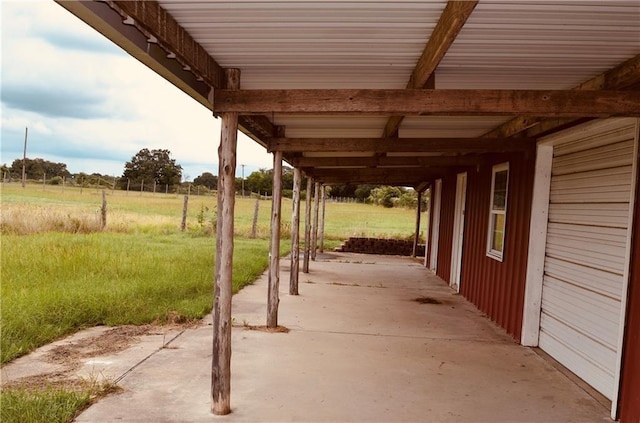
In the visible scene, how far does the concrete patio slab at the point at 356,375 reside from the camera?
11.7ft

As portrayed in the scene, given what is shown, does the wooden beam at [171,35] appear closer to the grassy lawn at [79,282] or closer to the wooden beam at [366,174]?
the grassy lawn at [79,282]

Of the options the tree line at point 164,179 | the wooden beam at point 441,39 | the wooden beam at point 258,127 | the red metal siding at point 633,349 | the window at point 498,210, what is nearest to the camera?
the wooden beam at point 441,39

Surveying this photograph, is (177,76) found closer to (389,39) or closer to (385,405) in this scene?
(389,39)

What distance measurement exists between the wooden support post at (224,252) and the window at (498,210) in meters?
4.37

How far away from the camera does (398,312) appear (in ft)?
23.2

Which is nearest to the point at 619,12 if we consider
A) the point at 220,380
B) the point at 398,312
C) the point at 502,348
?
the point at 220,380

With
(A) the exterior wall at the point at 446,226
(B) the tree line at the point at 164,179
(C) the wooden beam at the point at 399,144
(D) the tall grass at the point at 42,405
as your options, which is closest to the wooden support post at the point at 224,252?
(D) the tall grass at the point at 42,405

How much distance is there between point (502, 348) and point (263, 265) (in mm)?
6422

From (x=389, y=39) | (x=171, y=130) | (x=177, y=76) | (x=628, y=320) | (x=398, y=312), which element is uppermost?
(x=171, y=130)

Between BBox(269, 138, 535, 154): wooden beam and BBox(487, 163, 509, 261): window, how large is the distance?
1.05 metres

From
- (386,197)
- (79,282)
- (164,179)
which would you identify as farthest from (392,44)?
(164,179)

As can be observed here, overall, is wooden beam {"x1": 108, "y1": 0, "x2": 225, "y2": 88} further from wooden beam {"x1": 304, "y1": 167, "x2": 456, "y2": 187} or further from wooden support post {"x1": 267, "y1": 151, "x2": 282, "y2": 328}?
wooden beam {"x1": 304, "y1": 167, "x2": 456, "y2": 187}

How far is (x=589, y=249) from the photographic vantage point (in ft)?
14.8

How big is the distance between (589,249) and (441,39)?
9.75 ft
